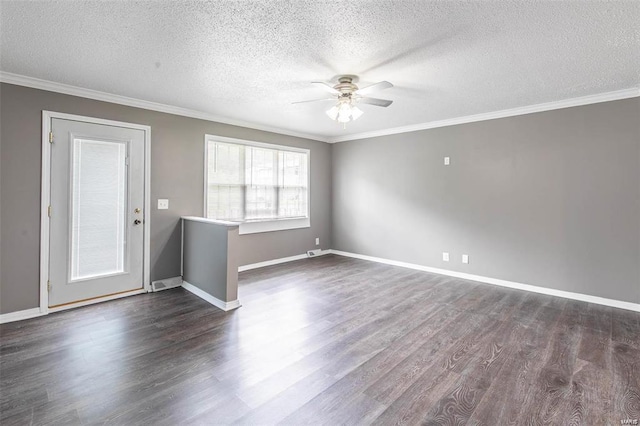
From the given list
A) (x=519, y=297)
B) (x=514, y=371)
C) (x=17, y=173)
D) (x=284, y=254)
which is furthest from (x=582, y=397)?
(x=17, y=173)

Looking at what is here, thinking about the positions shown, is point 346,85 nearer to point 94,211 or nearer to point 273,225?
point 273,225

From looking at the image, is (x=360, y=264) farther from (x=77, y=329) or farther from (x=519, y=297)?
(x=77, y=329)

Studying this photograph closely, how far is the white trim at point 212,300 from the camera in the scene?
3383mm

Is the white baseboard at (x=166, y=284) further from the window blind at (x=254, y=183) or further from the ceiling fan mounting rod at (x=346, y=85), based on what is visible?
the ceiling fan mounting rod at (x=346, y=85)

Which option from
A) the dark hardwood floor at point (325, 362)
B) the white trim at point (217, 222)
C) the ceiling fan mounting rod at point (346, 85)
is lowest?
the dark hardwood floor at point (325, 362)

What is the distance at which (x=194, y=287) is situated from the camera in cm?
397

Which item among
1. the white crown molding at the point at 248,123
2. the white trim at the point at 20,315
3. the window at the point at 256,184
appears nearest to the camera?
the white trim at the point at 20,315

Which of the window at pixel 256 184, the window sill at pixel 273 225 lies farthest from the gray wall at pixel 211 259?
the window sill at pixel 273 225

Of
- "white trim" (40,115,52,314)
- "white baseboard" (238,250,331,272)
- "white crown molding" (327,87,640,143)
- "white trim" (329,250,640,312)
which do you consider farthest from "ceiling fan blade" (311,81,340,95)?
"white trim" (329,250,640,312)

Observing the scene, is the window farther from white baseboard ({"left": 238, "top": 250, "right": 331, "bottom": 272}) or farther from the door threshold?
the door threshold

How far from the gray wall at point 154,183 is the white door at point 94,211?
15 centimetres

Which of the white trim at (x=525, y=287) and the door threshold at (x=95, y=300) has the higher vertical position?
the white trim at (x=525, y=287)

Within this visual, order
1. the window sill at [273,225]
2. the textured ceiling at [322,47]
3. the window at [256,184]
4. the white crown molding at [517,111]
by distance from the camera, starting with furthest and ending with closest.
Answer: the window sill at [273,225]
the window at [256,184]
the white crown molding at [517,111]
the textured ceiling at [322,47]

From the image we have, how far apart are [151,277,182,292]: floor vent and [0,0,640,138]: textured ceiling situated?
2383 millimetres
